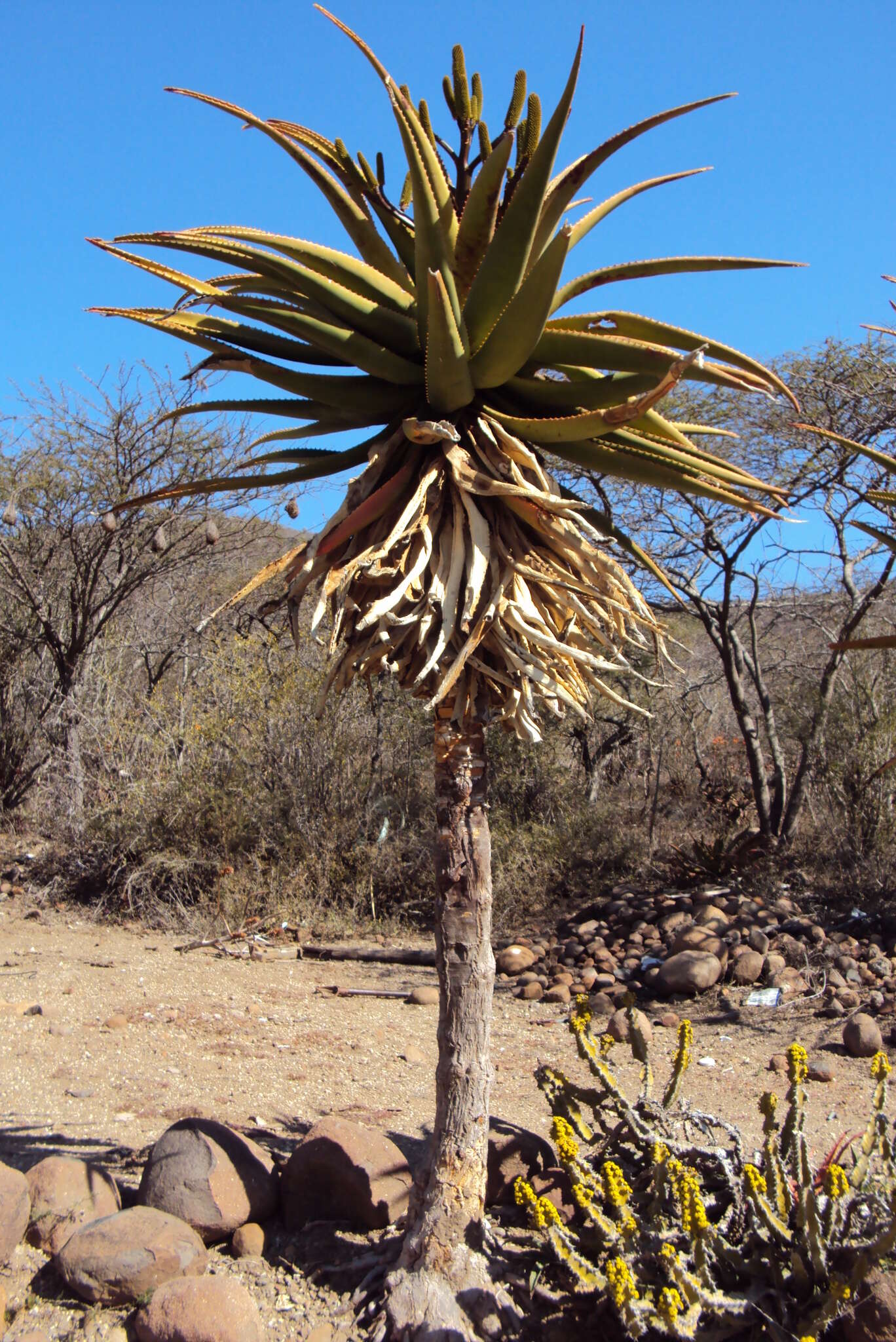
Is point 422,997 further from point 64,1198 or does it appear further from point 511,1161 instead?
point 64,1198

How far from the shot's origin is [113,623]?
45.5ft

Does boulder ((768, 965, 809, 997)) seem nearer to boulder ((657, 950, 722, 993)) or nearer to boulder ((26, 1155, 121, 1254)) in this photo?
boulder ((657, 950, 722, 993))

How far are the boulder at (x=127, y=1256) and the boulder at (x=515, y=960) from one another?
5.14 metres

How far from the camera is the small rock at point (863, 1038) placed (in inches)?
240

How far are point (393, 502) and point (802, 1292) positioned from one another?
2.60m

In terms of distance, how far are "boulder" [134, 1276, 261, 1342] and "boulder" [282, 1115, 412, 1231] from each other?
2.06 feet

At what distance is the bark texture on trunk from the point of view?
2906mm

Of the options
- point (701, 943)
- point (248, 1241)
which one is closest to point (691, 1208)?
point (248, 1241)

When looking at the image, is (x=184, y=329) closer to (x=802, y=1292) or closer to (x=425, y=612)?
(x=425, y=612)

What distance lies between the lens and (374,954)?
8.80 metres

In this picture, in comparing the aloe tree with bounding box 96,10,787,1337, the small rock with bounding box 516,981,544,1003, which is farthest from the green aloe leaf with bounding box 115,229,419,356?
the small rock with bounding box 516,981,544,1003

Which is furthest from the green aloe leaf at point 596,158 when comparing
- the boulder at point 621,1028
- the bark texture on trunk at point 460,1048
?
the boulder at point 621,1028

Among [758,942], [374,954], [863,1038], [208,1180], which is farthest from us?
[374,954]

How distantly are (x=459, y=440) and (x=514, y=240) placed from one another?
1.68ft
